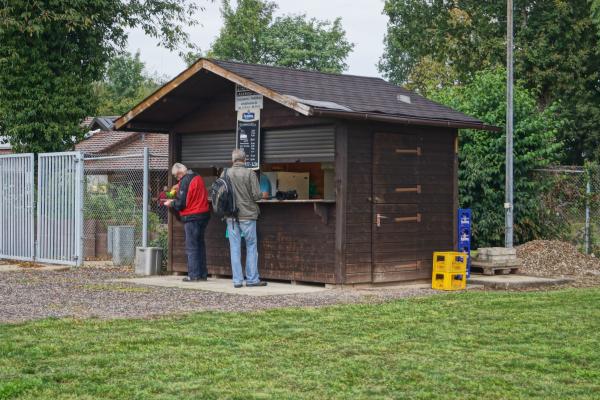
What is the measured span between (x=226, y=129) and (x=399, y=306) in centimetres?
540

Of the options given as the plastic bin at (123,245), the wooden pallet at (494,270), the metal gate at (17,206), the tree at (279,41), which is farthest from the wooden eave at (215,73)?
the tree at (279,41)

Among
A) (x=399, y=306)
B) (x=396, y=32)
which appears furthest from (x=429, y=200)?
(x=396, y=32)

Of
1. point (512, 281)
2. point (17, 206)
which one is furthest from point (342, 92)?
point (17, 206)

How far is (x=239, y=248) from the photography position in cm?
1522

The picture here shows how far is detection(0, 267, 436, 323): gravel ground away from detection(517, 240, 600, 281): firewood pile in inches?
172

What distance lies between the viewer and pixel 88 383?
24.6 ft

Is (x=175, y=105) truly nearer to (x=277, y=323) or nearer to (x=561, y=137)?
(x=277, y=323)

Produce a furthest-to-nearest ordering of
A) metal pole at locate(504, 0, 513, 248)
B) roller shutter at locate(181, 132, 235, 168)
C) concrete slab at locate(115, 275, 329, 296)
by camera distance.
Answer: metal pole at locate(504, 0, 513, 248) → roller shutter at locate(181, 132, 235, 168) → concrete slab at locate(115, 275, 329, 296)

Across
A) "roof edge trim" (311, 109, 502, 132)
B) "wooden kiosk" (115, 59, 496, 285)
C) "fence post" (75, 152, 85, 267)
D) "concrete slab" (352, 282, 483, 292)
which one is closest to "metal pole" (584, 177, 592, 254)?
"roof edge trim" (311, 109, 502, 132)

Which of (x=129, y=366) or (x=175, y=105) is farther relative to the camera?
(x=175, y=105)

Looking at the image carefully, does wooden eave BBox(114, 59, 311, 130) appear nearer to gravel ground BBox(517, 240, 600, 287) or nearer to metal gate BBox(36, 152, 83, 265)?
metal gate BBox(36, 152, 83, 265)

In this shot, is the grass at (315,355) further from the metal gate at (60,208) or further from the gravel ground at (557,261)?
the metal gate at (60,208)

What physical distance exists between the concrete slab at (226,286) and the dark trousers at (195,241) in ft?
0.81

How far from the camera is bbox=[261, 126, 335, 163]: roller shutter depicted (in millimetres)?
15195
